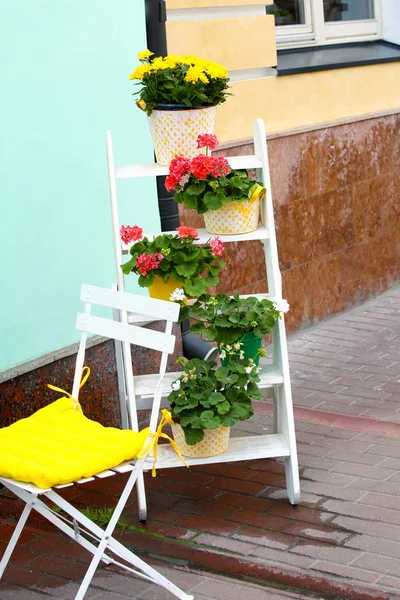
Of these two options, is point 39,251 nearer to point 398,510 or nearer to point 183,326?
point 183,326

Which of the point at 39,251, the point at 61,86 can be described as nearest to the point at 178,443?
the point at 39,251

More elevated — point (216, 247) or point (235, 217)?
point (235, 217)

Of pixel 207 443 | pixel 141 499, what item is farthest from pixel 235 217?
pixel 141 499

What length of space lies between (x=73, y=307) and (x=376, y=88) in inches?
139

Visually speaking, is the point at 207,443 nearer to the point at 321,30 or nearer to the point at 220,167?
the point at 220,167

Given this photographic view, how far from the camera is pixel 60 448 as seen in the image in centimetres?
322

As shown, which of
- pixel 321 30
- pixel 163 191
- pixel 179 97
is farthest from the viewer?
pixel 321 30

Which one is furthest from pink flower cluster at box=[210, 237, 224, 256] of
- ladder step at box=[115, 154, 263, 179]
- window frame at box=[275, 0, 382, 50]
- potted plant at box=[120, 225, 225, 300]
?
window frame at box=[275, 0, 382, 50]

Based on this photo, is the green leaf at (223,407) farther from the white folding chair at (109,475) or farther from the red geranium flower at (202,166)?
the red geranium flower at (202,166)

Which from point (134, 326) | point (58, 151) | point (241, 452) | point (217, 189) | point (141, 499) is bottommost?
point (141, 499)

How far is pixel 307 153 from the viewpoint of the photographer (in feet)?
21.4

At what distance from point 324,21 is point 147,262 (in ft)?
13.3

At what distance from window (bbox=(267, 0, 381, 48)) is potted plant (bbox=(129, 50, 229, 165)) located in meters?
3.12

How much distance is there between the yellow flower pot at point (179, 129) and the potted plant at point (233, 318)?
0.61 meters
